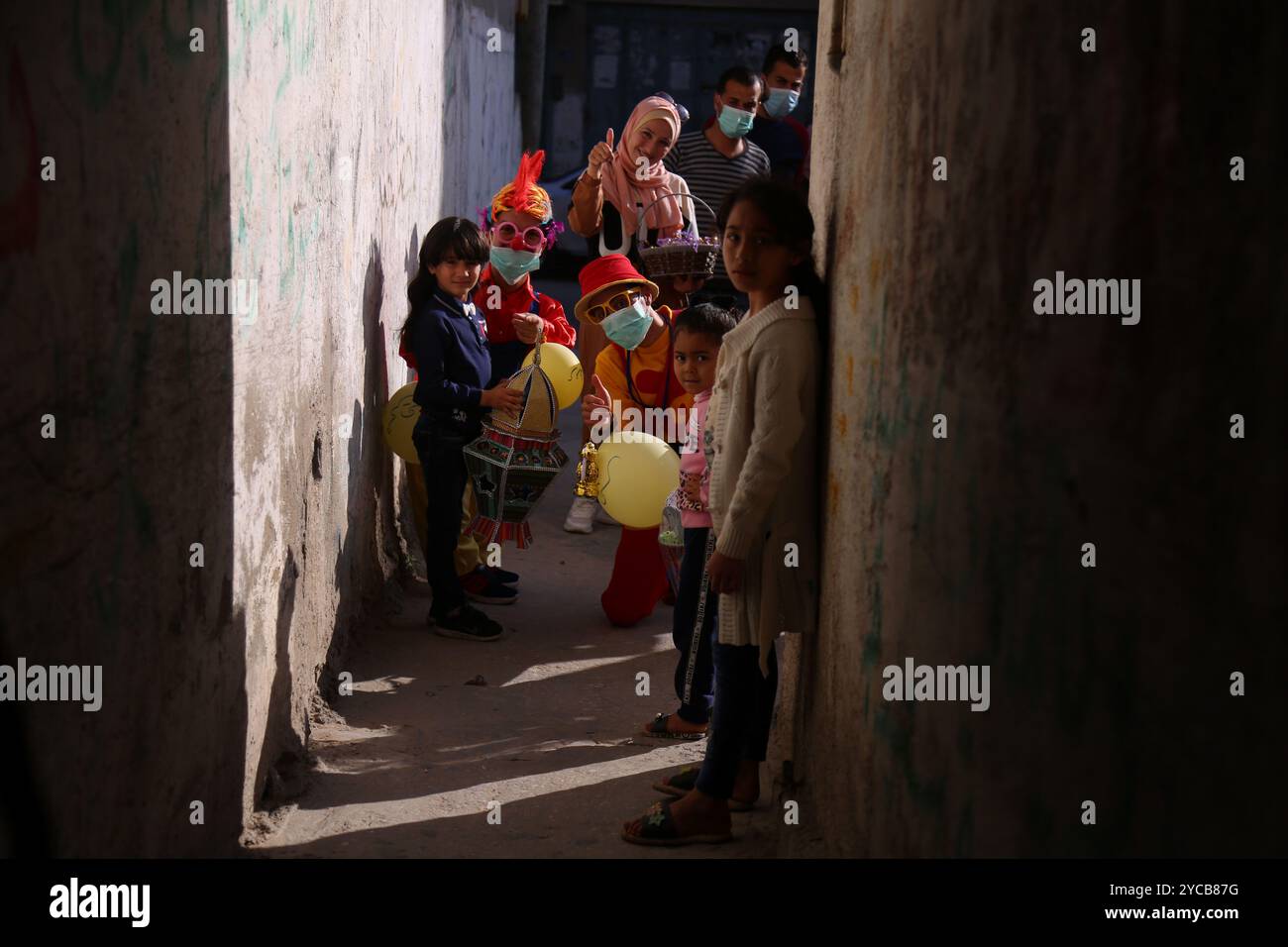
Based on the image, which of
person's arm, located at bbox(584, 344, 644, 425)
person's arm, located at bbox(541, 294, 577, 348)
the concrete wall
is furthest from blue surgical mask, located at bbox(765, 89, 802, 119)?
the concrete wall

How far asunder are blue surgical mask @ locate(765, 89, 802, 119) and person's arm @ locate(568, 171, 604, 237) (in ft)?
5.13

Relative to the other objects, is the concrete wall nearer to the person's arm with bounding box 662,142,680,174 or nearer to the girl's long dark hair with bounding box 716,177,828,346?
the girl's long dark hair with bounding box 716,177,828,346

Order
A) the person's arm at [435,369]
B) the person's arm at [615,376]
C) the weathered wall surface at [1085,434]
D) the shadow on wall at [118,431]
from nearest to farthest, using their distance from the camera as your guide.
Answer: the weathered wall surface at [1085,434], the shadow on wall at [118,431], the person's arm at [435,369], the person's arm at [615,376]

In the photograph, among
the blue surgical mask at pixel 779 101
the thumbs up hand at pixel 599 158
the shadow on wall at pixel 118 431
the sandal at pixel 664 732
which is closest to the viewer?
the shadow on wall at pixel 118 431

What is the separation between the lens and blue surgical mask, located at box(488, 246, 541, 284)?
19.9 feet

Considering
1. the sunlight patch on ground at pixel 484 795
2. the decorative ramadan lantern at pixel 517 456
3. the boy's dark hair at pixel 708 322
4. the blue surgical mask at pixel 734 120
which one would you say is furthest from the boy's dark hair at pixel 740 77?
the sunlight patch on ground at pixel 484 795

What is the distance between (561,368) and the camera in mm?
5672

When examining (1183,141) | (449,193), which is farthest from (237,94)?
(449,193)

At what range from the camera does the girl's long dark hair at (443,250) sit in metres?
5.32

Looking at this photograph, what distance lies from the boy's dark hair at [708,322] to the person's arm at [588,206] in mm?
2413

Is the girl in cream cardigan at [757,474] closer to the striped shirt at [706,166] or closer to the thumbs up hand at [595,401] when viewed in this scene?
the thumbs up hand at [595,401]

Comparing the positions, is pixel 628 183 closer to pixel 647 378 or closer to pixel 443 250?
pixel 647 378

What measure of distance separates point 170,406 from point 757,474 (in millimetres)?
1340

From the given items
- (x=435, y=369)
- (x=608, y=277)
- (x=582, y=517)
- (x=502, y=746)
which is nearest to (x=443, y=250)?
(x=435, y=369)
